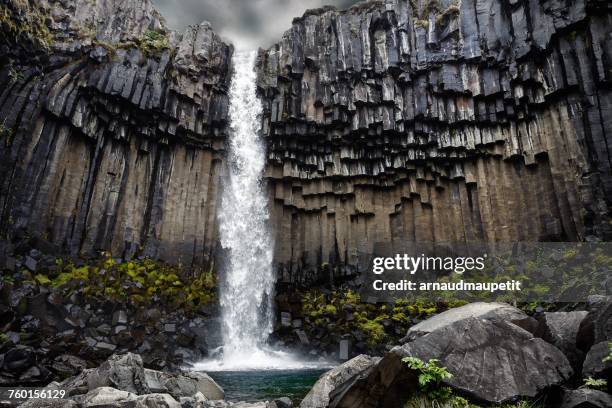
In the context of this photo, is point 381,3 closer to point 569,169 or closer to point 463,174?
point 463,174

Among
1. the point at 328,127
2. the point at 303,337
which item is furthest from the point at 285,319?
the point at 328,127

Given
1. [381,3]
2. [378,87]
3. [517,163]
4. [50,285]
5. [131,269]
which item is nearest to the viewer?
[50,285]

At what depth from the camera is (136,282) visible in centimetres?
2372

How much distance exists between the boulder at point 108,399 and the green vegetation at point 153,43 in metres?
24.6

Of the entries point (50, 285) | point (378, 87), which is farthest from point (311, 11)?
point (50, 285)

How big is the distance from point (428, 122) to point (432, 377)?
948 inches

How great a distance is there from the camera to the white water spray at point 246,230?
2611 centimetres

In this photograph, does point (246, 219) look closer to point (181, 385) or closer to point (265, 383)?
point (265, 383)

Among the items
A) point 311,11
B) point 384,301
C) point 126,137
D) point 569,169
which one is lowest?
point 384,301

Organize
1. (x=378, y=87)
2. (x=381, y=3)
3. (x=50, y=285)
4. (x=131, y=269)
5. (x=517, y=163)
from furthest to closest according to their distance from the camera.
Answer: (x=381, y=3), (x=378, y=87), (x=517, y=163), (x=131, y=269), (x=50, y=285)

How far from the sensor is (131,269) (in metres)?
24.5

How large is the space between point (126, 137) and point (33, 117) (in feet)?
20.1

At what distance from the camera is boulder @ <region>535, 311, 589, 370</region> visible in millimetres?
6966

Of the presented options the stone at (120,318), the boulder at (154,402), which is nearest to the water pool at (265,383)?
the boulder at (154,402)
